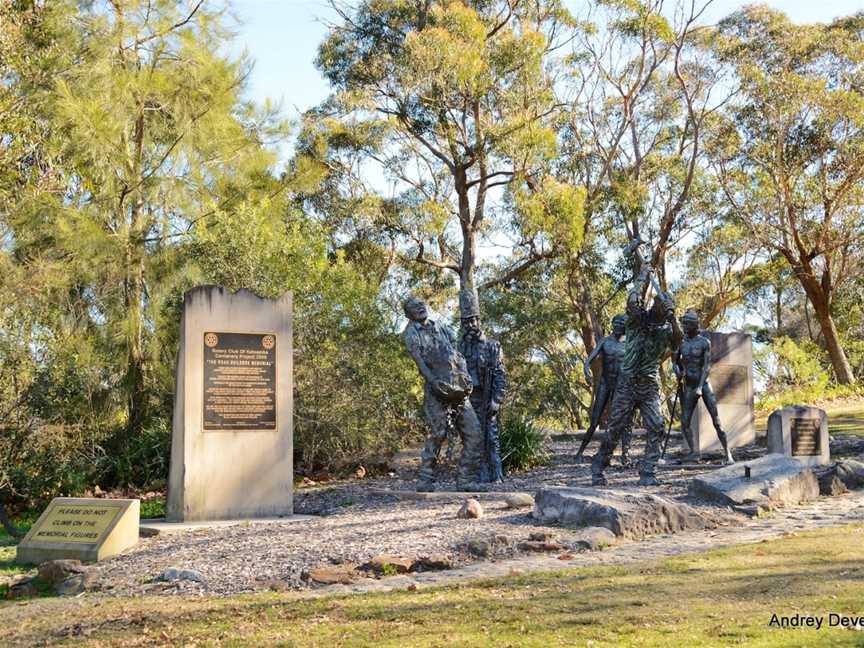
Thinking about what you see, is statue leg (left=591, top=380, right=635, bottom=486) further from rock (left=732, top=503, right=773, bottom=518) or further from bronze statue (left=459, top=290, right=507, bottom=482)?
bronze statue (left=459, top=290, right=507, bottom=482)

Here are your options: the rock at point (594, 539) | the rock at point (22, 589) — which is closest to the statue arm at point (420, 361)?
the rock at point (594, 539)

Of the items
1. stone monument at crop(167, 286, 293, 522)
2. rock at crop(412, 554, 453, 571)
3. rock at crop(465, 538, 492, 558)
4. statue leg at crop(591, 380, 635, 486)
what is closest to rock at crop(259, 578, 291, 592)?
rock at crop(412, 554, 453, 571)

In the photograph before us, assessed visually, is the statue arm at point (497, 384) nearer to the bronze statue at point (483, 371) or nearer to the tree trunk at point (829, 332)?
the bronze statue at point (483, 371)

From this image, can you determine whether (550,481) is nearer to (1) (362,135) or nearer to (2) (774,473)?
(2) (774,473)

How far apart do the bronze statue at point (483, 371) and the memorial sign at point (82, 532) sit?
533 cm

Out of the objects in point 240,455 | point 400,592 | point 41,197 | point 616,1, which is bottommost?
point 400,592

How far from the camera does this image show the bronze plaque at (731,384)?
56.6ft

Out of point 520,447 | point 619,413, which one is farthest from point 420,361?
point 520,447

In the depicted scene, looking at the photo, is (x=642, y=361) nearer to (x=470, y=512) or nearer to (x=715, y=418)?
(x=470, y=512)

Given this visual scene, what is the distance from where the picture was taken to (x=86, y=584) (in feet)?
22.7

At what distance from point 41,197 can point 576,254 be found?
1451 cm

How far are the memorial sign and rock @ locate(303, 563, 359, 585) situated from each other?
2424 millimetres

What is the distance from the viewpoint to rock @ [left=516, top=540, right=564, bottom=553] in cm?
741

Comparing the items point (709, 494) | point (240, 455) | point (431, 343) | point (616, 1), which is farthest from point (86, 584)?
point (616, 1)
